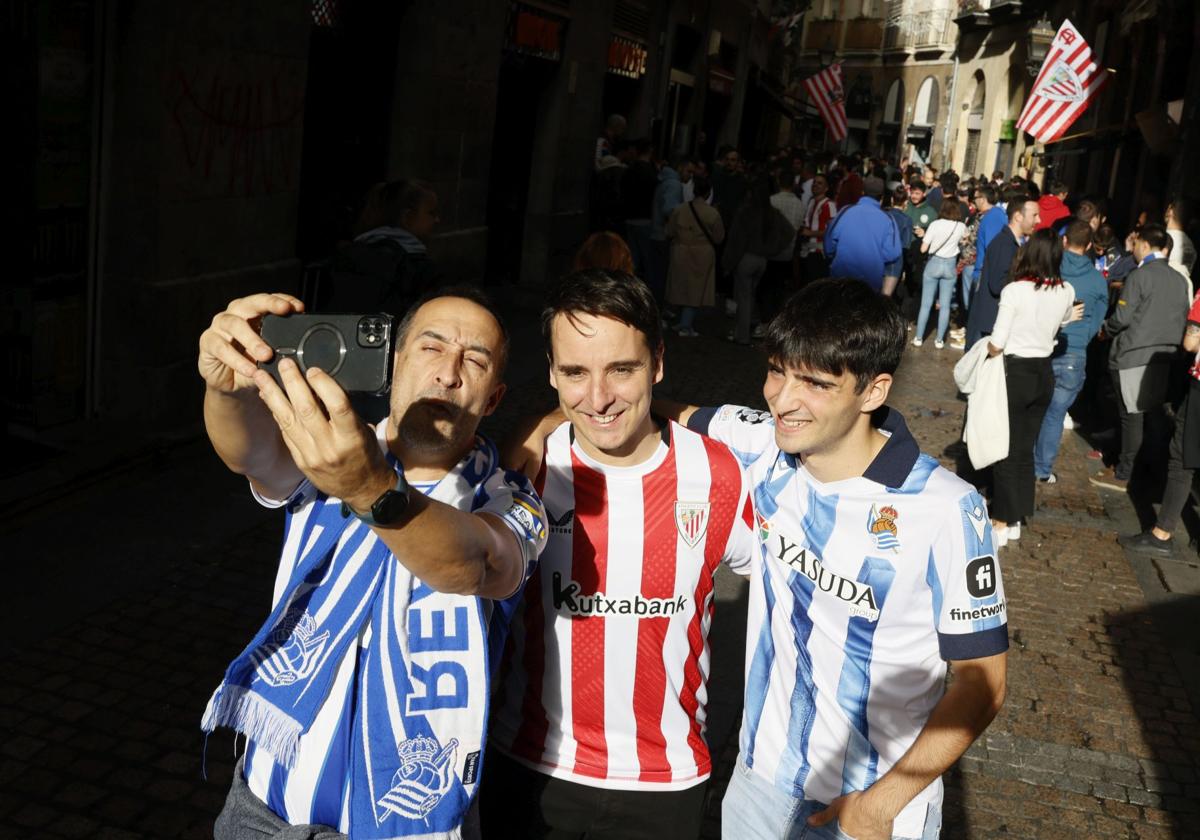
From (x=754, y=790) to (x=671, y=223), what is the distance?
11.2 m

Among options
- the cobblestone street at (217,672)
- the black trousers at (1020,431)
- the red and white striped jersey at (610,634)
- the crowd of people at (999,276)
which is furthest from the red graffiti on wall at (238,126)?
the red and white striped jersey at (610,634)

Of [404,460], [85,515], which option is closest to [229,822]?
[404,460]

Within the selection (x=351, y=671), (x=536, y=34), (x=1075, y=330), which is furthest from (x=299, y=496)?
(x=536, y=34)

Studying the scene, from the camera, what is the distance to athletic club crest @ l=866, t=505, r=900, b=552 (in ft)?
8.74

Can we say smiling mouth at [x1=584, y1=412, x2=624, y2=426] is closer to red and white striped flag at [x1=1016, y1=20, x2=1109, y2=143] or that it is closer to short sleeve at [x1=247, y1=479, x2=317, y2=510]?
short sleeve at [x1=247, y1=479, x2=317, y2=510]

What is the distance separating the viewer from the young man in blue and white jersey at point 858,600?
8.43ft

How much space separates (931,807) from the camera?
266cm

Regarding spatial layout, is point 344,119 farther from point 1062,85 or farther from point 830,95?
point 830,95

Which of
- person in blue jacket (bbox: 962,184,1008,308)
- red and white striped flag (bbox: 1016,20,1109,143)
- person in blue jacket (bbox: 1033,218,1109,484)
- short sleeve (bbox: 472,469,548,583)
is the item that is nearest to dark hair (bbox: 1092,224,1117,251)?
person in blue jacket (bbox: 962,184,1008,308)

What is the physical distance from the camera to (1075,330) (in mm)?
9109

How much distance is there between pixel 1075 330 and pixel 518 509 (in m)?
7.63

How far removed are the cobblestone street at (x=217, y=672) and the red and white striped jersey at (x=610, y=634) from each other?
71.7 inches

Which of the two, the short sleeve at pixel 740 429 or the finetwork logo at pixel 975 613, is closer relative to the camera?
the finetwork logo at pixel 975 613

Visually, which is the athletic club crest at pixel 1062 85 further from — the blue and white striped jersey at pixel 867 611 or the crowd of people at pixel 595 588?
the blue and white striped jersey at pixel 867 611
